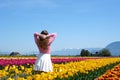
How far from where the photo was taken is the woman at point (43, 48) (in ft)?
44.3

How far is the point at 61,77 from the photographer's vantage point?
9781mm

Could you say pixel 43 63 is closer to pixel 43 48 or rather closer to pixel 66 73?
pixel 43 48

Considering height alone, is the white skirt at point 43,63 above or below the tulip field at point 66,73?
above

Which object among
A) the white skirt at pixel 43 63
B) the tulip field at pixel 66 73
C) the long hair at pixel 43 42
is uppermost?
the long hair at pixel 43 42

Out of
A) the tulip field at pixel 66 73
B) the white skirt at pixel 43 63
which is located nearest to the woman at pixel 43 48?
the white skirt at pixel 43 63

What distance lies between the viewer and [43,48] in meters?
13.9

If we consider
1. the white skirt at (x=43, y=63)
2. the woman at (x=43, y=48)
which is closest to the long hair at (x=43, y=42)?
the woman at (x=43, y=48)

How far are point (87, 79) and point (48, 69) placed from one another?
2.67m

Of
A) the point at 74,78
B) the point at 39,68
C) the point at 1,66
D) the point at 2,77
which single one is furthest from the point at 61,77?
the point at 1,66

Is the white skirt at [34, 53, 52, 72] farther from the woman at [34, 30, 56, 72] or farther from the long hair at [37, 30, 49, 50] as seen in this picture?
the long hair at [37, 30, 49, 50]

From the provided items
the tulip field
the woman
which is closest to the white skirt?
the woman

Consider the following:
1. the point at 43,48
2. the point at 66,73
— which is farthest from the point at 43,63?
the point at 66,73

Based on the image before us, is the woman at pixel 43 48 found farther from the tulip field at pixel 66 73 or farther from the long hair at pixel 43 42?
the tulip field at pixel 66 73

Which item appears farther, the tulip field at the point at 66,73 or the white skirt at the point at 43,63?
the white skirt at the point at 43,63
